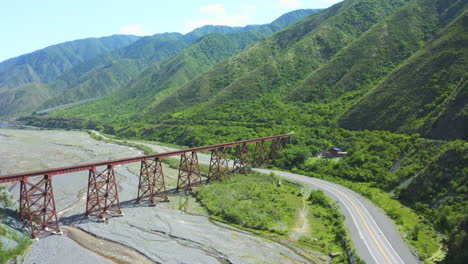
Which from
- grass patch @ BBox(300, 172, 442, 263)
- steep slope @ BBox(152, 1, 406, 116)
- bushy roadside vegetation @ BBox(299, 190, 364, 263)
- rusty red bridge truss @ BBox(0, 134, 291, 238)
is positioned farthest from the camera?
steep slope @ BBox(152, 1, 406, 116)

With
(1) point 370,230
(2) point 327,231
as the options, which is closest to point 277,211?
(2) point 327,231

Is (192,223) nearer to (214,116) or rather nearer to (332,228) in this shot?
(332,228)

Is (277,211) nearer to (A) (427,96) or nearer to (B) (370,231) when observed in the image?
(B) (370,231)

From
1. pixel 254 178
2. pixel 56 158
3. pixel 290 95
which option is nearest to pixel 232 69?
pixel 290 95

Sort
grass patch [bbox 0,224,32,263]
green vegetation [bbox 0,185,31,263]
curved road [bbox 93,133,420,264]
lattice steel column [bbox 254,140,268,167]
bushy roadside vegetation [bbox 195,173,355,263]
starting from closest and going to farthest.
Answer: grass patch [bbox 0,224,32,263] → green vegetation [bbox 0,185,31,263] → curved road [bbox 93,133,420,264] → bushy roadside vegetation [bbox 195,173,355,263] → lattice steel column [bbox 254,140,268,167]

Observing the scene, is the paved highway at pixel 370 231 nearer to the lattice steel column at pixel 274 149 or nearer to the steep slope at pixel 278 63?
the lattice steel column at pixel 274 149

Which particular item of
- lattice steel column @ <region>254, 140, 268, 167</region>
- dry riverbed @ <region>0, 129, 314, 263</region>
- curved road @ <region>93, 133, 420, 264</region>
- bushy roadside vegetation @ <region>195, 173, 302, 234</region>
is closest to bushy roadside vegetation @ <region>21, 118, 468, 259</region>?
curved road @ <region>93, 133, 420, 264</region>

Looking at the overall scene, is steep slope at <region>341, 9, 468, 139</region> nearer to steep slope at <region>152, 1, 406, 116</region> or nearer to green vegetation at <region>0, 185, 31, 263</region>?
steep slope at <region>152, 1, 406, 116</region>

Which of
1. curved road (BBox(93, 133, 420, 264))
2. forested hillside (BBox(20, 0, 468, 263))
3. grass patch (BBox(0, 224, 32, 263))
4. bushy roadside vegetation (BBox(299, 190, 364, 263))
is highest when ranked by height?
forested hillside (BBox(20, 0, 468, 263))
